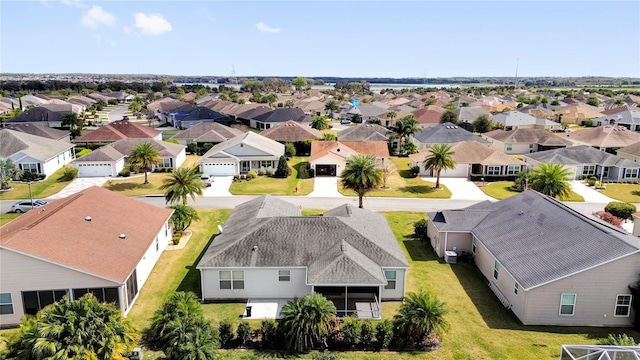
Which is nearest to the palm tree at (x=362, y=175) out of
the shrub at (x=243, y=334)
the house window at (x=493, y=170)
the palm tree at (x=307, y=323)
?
the palm tree at (x=307, y=323)

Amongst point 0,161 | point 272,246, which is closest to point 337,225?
point 272,246

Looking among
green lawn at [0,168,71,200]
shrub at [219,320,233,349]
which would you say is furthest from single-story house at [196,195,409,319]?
green lawn at [0,168,71,200]

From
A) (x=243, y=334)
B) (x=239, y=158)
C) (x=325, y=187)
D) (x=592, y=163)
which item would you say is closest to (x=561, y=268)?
(x=243, y=334)

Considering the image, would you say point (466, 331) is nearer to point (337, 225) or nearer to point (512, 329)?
point (512, 329)

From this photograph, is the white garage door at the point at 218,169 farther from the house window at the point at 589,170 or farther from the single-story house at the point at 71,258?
the house window at the point at 589,170

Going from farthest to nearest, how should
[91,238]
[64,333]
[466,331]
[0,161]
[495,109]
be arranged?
[495,109], [0,161], [91,238], [466,331], [64,333]

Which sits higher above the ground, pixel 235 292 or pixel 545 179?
pixel 545 179

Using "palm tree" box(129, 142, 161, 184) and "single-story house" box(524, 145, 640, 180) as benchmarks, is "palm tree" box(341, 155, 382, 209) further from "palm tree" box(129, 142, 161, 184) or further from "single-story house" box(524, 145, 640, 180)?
"single-story house" box(524, 145, 640, 180)
